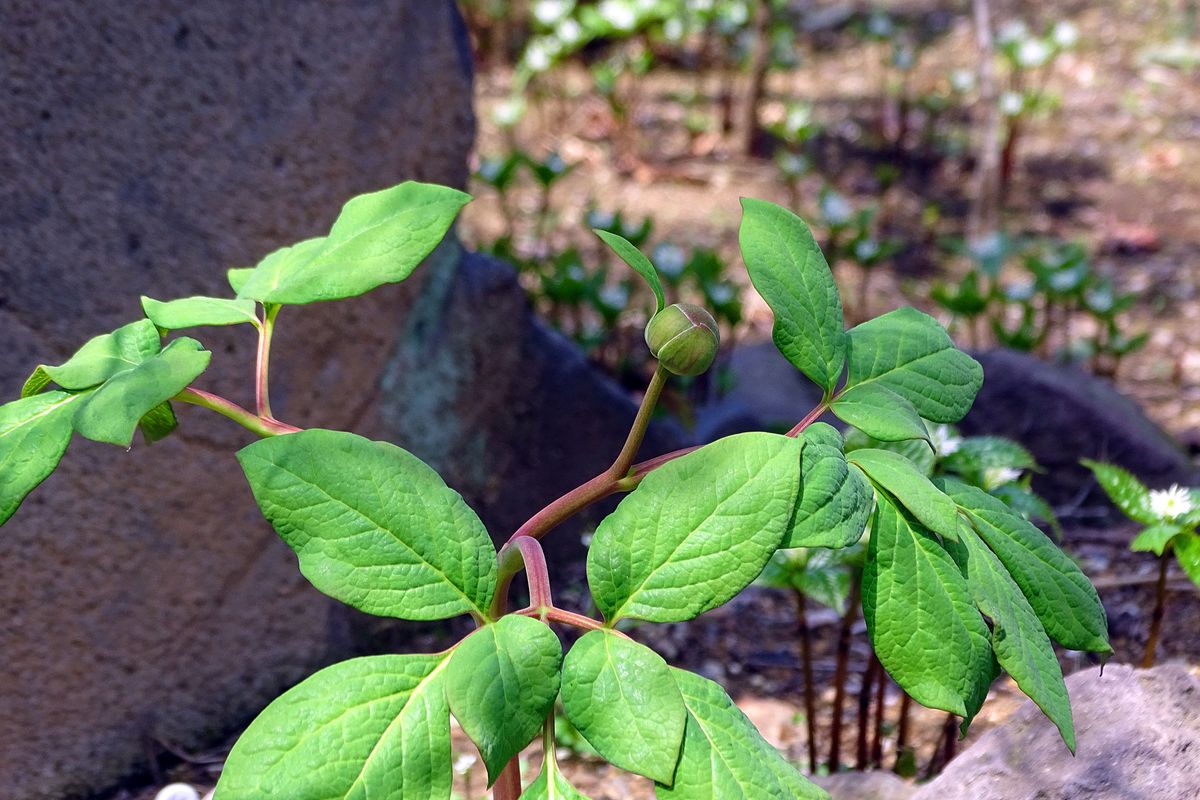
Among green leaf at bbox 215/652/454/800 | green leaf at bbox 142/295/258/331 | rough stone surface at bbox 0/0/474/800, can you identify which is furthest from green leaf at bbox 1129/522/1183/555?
rough stone surface at bbox 0/0/474/800

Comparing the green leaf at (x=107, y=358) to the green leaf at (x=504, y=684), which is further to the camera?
the green leaf at (x=107, y=358)

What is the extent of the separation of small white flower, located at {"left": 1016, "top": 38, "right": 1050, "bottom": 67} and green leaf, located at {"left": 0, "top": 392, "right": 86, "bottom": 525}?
408cm

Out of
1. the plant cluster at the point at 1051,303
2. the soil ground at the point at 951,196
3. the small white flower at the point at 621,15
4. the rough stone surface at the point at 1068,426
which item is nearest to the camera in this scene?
the soil ground at the point at 951,196

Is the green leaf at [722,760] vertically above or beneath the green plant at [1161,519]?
above

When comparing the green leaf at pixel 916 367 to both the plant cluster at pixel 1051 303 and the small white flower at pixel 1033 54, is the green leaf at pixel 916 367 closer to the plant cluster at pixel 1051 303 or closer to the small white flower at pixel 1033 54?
the plant cluster at pixel 1051 303

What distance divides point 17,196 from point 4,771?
2.65ft

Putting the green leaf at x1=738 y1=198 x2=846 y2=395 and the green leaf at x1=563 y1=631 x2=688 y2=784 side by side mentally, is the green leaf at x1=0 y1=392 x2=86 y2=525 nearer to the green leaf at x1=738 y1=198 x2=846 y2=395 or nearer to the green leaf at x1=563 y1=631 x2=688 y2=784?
the green leaf at x1=563 y1=631 x2=688 y2=784

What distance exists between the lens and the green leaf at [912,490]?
0.84 meters

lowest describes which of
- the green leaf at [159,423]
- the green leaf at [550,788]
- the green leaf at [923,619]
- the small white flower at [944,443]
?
the small white flower at [944,443]

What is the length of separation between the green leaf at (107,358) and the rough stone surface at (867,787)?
92 centimetres

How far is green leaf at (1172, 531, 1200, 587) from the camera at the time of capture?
1.26m

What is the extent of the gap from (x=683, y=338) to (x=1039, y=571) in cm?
37

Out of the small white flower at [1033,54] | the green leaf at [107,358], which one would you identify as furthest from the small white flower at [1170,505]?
the small white flower at [1033,54]

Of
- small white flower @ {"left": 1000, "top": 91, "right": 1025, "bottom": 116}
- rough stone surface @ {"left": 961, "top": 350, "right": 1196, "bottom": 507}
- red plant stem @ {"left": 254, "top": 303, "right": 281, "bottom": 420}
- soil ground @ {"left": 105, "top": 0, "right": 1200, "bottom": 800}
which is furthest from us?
small white flower @ {"left": 1000, "top": 91, "right": 1025, "bottom": 116}
